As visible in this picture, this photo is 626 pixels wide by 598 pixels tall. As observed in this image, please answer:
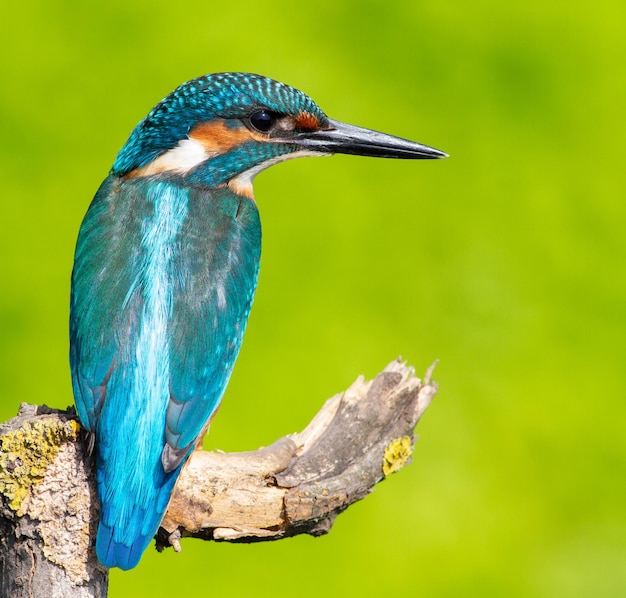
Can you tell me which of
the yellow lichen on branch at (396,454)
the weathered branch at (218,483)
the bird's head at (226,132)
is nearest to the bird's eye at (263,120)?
the bird's head at (226,132)

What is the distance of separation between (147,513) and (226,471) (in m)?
0.27

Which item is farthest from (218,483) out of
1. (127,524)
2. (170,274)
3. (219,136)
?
(219,136)

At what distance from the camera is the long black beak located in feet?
7.50

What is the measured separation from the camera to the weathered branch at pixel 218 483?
1849mm

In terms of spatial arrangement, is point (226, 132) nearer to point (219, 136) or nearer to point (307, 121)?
point (219, 136)

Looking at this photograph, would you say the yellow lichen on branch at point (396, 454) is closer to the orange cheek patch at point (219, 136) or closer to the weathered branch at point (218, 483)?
the weathered branch at point (218, 483)

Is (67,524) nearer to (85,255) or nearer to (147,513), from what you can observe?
(147,513)

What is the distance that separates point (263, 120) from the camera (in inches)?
87.5

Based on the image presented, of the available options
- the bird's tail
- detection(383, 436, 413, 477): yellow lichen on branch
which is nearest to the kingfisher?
the bird's tail

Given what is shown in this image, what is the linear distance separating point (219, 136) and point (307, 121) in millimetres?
179

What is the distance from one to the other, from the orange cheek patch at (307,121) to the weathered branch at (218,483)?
517 millimetres

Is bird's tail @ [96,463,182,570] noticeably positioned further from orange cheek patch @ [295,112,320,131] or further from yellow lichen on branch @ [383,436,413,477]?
orange cheek patch @ [295,112,320,131]

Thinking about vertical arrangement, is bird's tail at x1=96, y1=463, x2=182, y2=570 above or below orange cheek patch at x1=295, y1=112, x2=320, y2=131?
below

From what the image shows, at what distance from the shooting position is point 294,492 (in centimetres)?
206
